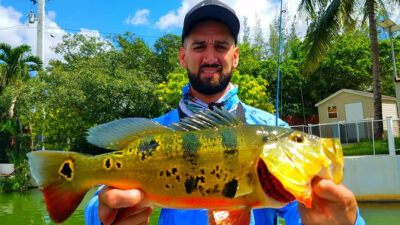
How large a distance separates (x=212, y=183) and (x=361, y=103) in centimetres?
2265

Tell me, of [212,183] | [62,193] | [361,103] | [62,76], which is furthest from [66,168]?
[361,103]

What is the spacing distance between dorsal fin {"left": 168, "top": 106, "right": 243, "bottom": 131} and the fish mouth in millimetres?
275

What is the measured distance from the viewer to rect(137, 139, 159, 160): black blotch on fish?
149cm

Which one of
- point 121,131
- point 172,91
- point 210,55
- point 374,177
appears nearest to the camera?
point 121,131

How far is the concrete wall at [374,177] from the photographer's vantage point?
10031 millimetres

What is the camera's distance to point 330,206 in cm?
139

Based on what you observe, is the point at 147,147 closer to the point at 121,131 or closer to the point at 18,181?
the point at 121,131

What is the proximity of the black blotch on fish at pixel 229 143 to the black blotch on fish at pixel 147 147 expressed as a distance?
12.2 inches

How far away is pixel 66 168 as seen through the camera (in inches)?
59.7

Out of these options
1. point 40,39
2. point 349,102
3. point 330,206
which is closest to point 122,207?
point 330,206

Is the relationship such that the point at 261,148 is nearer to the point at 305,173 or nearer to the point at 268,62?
the point at 305,173

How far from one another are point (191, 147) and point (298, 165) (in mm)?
457

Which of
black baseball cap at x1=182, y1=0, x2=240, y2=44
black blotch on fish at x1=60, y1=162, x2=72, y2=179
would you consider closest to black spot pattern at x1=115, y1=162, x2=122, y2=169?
black blotch on fish at x1=60, y1=162, x2=72, y2=179

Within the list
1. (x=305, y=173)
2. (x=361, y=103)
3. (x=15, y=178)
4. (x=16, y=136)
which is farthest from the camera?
(x=361, y=103)
